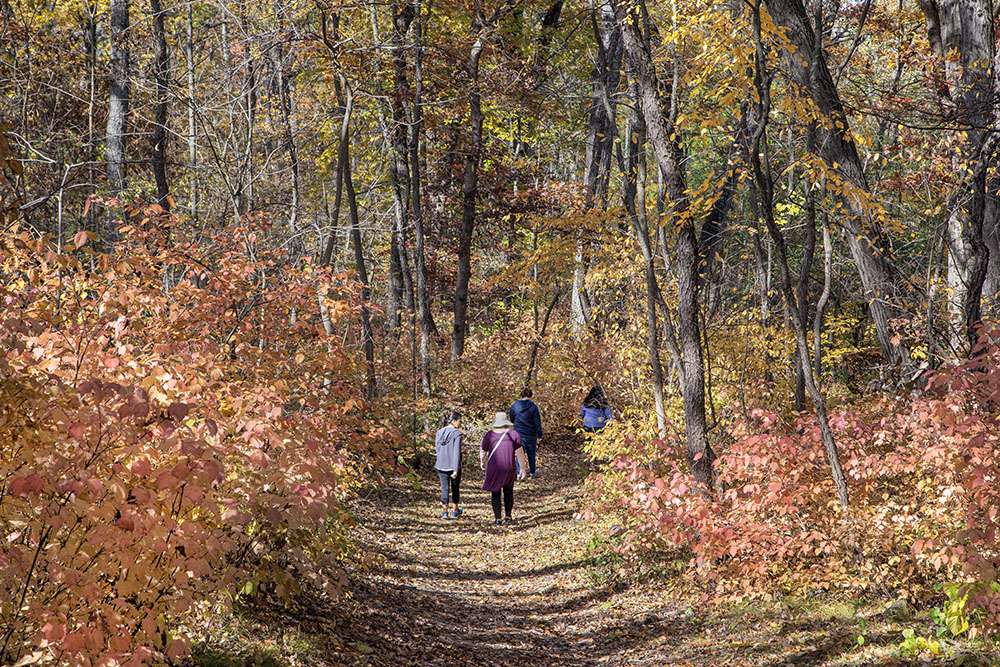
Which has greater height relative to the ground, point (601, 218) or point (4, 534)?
point (601, 218)

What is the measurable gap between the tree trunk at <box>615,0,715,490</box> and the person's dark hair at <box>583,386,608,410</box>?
24.0 ft

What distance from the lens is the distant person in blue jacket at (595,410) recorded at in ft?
50.7

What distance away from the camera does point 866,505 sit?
668cm

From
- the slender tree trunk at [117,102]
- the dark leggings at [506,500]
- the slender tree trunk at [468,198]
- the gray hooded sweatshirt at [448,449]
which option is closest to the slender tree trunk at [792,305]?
the gray hooded sweatshirt at [448,449]

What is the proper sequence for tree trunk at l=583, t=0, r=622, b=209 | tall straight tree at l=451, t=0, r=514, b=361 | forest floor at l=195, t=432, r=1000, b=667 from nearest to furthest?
forest floor at l=195, t=432, r=1000, b=667, tall straight tree at l=451, t=0, r=514, b=361, tree trunk at l=583, t=0, r=622, b=209

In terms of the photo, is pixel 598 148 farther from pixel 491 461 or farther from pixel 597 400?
pixel 491 461

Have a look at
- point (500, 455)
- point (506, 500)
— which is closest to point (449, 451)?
point (500, 455)

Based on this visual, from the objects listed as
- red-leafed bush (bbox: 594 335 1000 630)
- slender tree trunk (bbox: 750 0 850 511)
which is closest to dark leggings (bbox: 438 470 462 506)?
red-leafed bush (bbox: 594 335 1000 630)

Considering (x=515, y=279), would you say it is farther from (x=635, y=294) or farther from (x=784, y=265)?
(x=784, y=265)

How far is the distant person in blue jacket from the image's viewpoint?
50.7ft

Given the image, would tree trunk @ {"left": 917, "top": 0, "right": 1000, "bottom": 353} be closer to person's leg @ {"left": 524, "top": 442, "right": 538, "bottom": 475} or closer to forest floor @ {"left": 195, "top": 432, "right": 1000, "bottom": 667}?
forest floor @ {"left": 195, "top": 432, "right": 1000, "bottom": 667}

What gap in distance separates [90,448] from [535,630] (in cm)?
529

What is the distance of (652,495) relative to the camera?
7066 mm

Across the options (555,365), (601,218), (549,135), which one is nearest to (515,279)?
(555,365)
